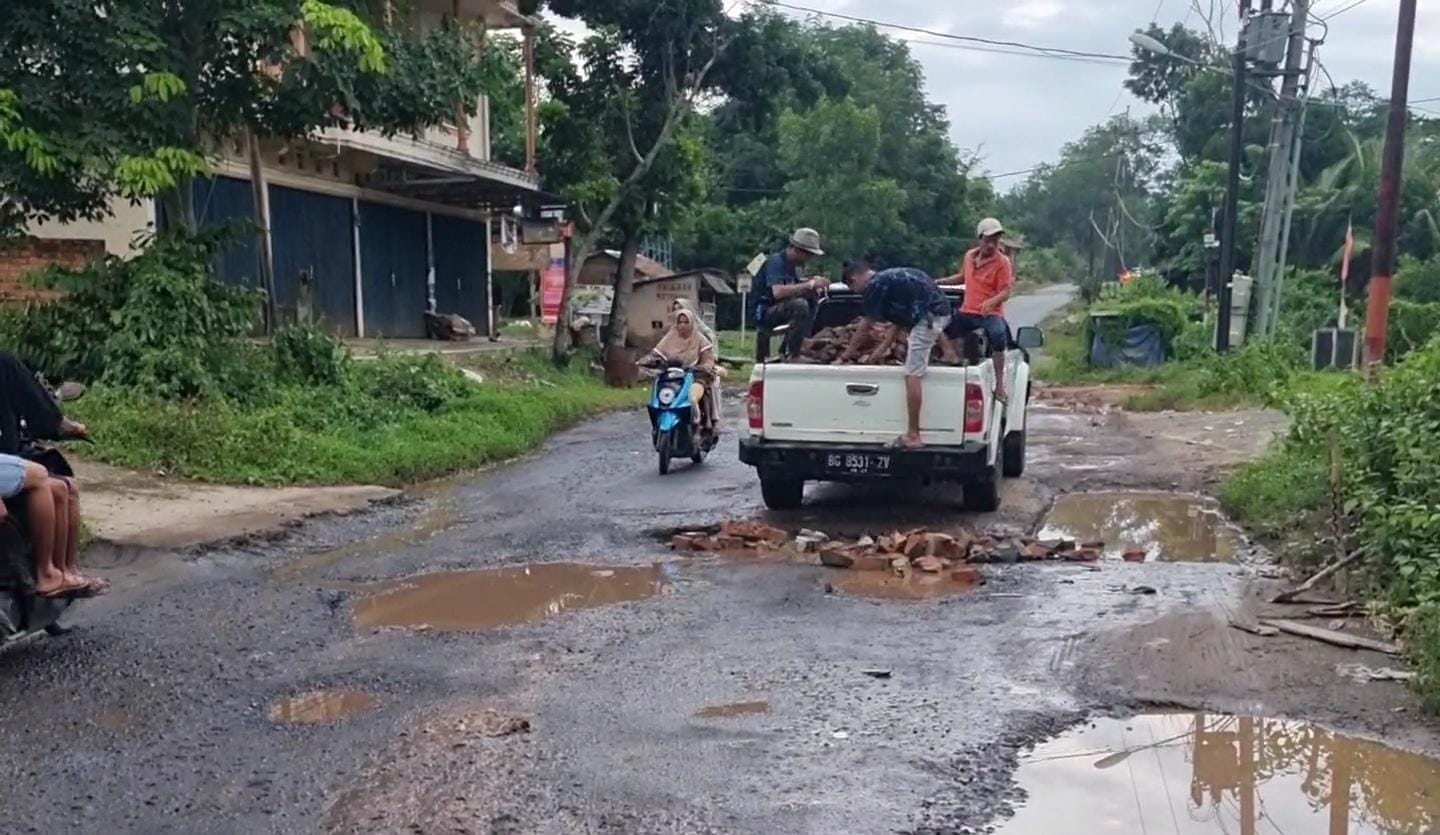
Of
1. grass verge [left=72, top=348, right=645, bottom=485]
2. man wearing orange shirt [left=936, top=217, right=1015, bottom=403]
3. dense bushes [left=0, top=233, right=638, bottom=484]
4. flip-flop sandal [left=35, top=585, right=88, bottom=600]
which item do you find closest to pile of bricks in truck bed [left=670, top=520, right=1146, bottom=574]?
man wearing orange shirt [left=936, top=217, right=1015, bottom=403]

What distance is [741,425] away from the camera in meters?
17.8

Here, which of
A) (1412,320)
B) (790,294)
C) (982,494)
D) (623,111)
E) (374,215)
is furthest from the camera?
(1412,320)

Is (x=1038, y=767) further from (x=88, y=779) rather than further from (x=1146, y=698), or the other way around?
(x=88, y=779)

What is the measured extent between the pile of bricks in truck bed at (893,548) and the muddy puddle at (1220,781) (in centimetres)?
290

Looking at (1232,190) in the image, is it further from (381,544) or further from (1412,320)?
(381,544)

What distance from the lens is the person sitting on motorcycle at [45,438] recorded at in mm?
5984

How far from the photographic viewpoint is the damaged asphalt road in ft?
14.1

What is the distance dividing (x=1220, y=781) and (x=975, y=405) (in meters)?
4.77

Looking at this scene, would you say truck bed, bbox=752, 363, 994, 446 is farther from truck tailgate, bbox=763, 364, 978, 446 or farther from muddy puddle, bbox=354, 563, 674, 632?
muddy puddle, bbox=354, 563, 674, 632

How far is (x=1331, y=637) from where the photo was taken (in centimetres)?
627

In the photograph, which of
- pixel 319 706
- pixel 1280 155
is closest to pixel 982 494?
pixel 319 706

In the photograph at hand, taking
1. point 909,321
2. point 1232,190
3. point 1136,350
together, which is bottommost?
point 1136,350

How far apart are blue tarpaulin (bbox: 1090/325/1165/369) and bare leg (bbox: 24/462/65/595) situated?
28.6 metres

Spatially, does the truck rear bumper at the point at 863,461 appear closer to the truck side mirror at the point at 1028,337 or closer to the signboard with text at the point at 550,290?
the truck side mirror at the point at 1028,337
